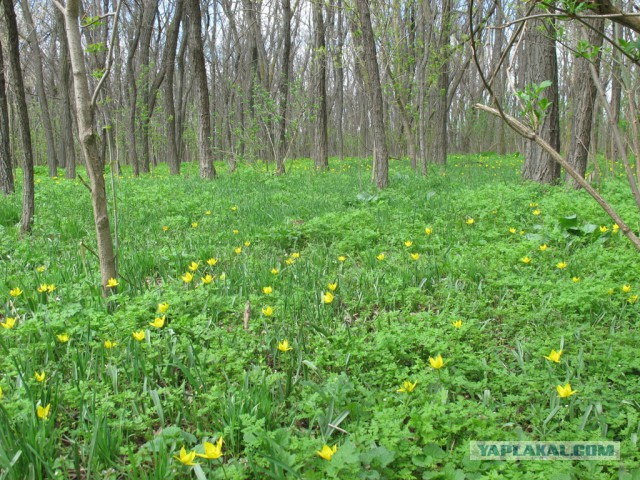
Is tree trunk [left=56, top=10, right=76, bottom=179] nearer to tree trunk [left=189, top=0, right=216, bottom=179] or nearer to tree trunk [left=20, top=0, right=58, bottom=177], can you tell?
tree trunk [left=20, top=0, right=58, bottom=177]

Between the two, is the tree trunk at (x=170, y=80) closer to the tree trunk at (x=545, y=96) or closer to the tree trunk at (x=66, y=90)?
the tree trunk at (x=66, y=90)

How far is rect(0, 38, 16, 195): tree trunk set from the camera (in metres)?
5.43

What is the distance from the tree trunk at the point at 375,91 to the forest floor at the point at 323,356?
10.3 feet

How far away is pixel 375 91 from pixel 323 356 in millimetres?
5564

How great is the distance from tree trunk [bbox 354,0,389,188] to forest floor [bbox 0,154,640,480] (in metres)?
3.15

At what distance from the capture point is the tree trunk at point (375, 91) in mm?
6605

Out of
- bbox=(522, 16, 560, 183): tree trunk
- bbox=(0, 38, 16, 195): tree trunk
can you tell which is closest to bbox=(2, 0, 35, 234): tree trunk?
bbox=(0, 38, 16, 195): tree trunk

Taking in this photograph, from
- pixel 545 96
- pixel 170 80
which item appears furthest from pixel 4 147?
pixel 170 80

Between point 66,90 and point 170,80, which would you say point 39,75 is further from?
point 170,80

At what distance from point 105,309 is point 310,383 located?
127cm

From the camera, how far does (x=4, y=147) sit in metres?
5.90

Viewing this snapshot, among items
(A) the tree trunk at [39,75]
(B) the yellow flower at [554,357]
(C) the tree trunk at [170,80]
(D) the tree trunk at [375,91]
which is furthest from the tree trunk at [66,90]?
(B) the yellow flower at [554,357]

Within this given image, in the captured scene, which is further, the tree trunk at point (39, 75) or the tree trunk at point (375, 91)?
the tree trunk at point (39, 75)

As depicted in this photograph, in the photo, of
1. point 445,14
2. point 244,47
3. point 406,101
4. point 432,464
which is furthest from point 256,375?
point 244,47
